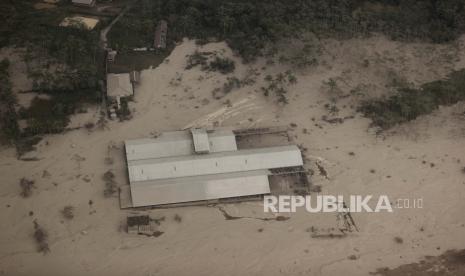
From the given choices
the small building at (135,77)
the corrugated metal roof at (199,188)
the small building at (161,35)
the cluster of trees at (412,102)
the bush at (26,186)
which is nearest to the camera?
the bush at (26,186)

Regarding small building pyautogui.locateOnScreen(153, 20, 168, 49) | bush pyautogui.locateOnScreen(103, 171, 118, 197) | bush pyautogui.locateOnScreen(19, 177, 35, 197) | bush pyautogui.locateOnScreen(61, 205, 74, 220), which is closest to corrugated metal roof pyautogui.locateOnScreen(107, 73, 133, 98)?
small building pyautogui.locateOnScreen(153, 20, 168, 49)

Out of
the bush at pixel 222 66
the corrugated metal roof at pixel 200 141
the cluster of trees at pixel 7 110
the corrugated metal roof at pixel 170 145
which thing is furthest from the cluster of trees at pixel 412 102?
the cluster of trees at pixel 7 110

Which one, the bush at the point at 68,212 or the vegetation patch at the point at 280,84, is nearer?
the bush at the point at 68,212

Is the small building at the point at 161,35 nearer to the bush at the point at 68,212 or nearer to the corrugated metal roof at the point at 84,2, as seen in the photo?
the corrugated metal roof at the point at 84,2

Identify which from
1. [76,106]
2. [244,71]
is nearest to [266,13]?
[244,71]

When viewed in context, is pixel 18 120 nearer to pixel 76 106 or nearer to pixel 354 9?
pixel 76 106
